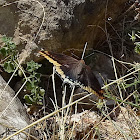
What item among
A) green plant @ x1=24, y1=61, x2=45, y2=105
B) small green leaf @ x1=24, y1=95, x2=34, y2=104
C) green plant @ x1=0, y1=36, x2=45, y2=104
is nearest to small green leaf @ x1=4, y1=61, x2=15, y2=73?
green plant @ x1=0, y1=36, x2=45, y2=104

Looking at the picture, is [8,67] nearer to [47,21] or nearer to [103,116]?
[47,21]

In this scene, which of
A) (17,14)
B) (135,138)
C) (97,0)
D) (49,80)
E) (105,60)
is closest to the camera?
(135,138)

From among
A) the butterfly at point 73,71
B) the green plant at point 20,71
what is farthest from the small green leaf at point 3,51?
the butterfly at point 73,71

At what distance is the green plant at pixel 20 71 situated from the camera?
6.68 feet

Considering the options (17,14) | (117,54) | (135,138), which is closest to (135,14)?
(117,54)

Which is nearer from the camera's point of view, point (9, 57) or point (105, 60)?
point (9, 57)

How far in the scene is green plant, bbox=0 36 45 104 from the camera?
2.04 m

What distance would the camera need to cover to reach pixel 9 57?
2100 mm

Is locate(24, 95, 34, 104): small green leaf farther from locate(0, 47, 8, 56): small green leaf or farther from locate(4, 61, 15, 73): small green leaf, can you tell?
locate(0, 47, 8, 56): small green leaf

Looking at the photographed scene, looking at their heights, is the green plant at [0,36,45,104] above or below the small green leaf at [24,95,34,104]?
above

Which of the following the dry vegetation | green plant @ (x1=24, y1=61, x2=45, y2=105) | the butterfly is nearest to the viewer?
the dry vegetation

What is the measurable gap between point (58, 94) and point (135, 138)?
893mm

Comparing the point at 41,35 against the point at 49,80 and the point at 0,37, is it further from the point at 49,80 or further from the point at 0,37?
the point at 49,80

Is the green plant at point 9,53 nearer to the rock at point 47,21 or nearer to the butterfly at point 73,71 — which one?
the rock at point 47,21
